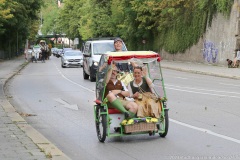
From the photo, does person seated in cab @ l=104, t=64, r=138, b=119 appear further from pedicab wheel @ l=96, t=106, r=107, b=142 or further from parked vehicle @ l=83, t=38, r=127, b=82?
parked vehicle @ l=83, t=38, r=127, b=82

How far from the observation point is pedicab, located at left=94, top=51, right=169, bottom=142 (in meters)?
9.20

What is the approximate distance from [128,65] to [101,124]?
126 centimetres

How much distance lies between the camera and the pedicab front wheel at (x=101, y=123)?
9211 millimetres

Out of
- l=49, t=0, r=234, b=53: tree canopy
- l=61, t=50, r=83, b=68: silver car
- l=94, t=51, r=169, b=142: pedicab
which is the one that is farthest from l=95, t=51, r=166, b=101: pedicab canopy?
l=61, t=50, r=83, b=68: silver car

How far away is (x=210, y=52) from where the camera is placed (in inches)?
1725

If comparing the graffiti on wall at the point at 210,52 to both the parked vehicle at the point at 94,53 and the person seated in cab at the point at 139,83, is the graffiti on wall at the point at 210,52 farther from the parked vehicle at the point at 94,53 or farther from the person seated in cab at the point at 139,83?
the person seated in cab at the point at 139,83

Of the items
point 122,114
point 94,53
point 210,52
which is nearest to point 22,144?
point 122,114

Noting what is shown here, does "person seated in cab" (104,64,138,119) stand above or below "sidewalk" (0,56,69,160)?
above

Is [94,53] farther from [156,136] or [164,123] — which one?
[164,123]

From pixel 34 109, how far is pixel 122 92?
6024 millimetres

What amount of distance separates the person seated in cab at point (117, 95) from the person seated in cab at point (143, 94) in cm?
11

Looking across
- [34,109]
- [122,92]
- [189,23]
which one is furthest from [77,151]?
[189,23]

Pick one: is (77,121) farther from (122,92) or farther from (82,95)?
(82,95)

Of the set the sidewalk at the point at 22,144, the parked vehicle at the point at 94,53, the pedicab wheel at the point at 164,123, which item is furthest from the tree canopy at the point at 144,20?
the pedicab wheel at the point at 164,123
